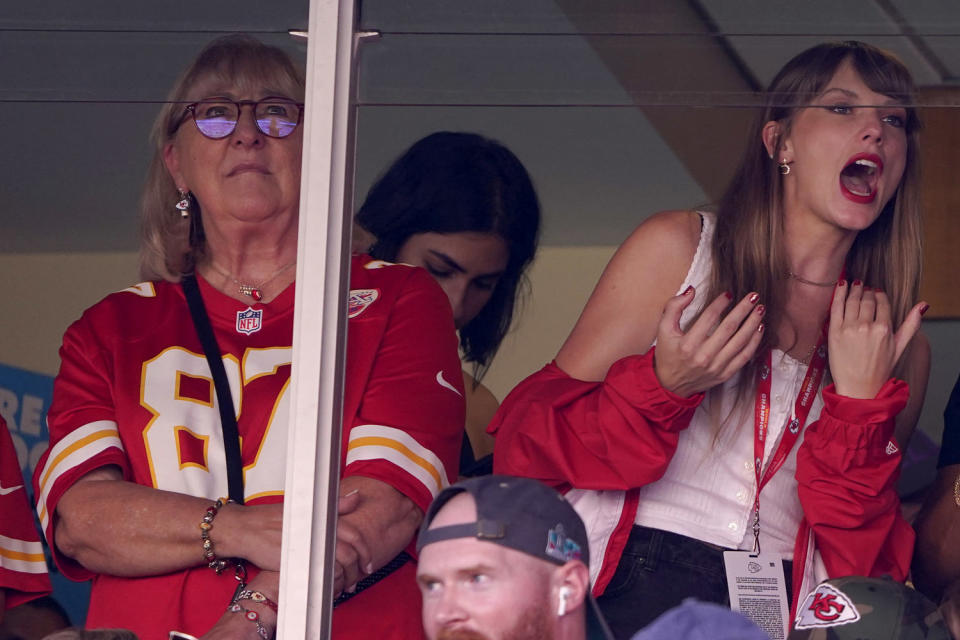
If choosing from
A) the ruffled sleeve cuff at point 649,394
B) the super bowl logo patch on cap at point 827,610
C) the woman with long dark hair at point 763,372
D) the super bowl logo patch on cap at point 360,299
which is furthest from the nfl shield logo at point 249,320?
the super bowl logo patch on cap at point 827,610

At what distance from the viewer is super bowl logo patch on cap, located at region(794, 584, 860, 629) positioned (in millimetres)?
1879

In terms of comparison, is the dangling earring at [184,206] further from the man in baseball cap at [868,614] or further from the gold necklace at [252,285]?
the man in baseball cap at [868,614]

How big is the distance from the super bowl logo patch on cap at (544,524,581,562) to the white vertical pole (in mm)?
338

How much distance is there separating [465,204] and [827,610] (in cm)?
165

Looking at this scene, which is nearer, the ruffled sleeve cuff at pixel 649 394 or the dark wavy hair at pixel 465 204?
Result: the ruffled sleeve cuff at pixel 649 394

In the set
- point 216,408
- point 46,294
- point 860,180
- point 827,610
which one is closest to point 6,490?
point 216,408

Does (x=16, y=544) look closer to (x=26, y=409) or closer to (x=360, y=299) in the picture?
(x=360, y=299)

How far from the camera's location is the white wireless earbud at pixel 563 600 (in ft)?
5.72

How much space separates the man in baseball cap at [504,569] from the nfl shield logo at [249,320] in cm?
78

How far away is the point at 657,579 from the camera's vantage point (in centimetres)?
224

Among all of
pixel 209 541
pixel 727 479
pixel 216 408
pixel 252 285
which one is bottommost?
pixel 209 541

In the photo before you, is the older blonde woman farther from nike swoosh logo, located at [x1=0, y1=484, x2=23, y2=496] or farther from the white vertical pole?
the white vertical pole

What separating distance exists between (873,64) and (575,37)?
51 centimetres

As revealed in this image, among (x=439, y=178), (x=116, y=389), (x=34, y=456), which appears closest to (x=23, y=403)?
(x=34, y=456)
